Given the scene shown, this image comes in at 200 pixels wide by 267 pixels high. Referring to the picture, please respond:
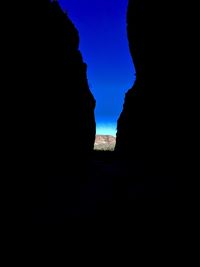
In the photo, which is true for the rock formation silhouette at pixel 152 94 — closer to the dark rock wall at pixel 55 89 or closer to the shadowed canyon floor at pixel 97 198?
the shadowed canyon floor at pixel 97 198

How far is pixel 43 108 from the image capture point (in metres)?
10.1

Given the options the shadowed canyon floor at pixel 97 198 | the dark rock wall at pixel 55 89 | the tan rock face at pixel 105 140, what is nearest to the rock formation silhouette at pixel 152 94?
the shadowed canyon floor at pixel 97 198

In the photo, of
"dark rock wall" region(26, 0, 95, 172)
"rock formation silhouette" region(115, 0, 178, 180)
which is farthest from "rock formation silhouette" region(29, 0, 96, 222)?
"rock formation silhouette" region(115, 0, 178, 180)

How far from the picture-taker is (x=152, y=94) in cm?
1717

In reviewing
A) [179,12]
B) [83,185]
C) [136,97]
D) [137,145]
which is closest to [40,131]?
[83,185]

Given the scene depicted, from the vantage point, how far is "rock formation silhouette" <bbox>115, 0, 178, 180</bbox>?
13.5 meters

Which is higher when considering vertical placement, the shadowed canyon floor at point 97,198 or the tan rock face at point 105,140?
the tan rock face at point 105,140

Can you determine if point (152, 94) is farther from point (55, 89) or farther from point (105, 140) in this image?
point (105, 140)

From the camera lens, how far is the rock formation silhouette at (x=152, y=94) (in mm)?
13547

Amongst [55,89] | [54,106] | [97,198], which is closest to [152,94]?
[55,89]

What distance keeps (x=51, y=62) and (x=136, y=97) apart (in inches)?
477

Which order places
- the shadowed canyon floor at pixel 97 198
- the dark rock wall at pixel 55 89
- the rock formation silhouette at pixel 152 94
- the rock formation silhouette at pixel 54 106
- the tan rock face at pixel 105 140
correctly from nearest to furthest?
1. the shadowed canyon floor at pixel 97 198
2. the rock formation silhouette at pixel 54 106
3. the dark rock wall at pixel 55 89
4. the rock formation silhouette at pixel 152 94
5. the tan rock face at pixel 105 140

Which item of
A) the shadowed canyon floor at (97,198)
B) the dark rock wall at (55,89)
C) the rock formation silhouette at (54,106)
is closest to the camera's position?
the shadowed canyon floor at (97,198)

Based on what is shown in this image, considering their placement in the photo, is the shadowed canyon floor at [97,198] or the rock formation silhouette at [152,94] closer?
the shadowed canyon floor at [97,198]
